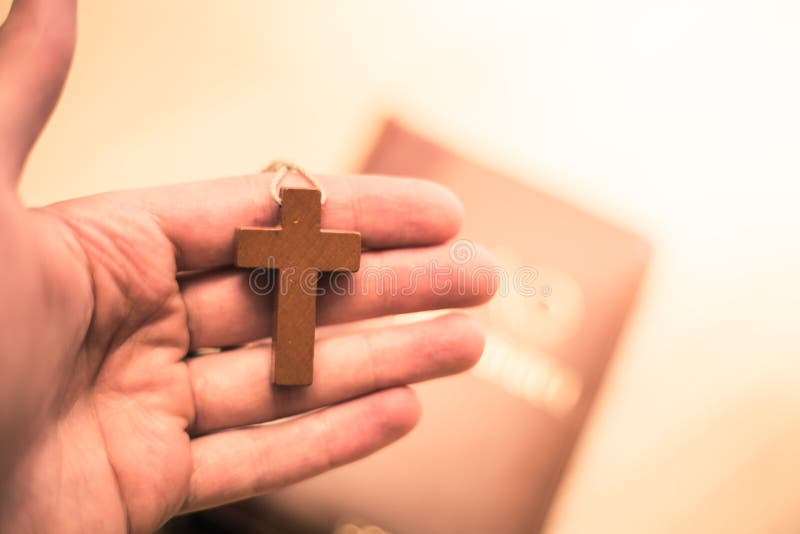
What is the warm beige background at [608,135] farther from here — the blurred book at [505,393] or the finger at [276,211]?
the finger at [276,211]

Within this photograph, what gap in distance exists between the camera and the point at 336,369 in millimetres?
1161

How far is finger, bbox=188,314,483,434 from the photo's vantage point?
3.69 feet

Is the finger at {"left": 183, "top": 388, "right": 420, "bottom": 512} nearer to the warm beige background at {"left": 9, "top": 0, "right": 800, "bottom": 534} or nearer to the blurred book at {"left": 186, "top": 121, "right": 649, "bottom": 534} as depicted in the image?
the blurred book at {"left": 186, "top": 121, "right": 649, "bottom": 534}

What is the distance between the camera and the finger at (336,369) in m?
1.12

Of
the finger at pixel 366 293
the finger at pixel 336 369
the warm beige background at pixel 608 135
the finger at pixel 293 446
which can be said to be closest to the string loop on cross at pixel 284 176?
the finger at pixel 366 293

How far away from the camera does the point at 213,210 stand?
109 cm

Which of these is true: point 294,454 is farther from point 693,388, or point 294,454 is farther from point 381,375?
point 693,388

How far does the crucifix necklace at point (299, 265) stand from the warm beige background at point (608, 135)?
56 centimetres

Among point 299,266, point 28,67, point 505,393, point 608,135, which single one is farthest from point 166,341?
point 608,135

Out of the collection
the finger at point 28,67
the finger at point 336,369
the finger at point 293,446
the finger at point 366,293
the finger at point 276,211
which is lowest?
the finger at point 293,446

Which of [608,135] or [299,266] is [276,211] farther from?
[608,135]

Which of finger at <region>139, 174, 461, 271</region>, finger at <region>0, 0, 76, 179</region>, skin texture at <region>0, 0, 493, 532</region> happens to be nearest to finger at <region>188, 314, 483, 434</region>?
skin texture at <region>0, 0, 493, 532</region>

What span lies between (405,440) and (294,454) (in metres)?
0.34

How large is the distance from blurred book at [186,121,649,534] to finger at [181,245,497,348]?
0.94 ft
